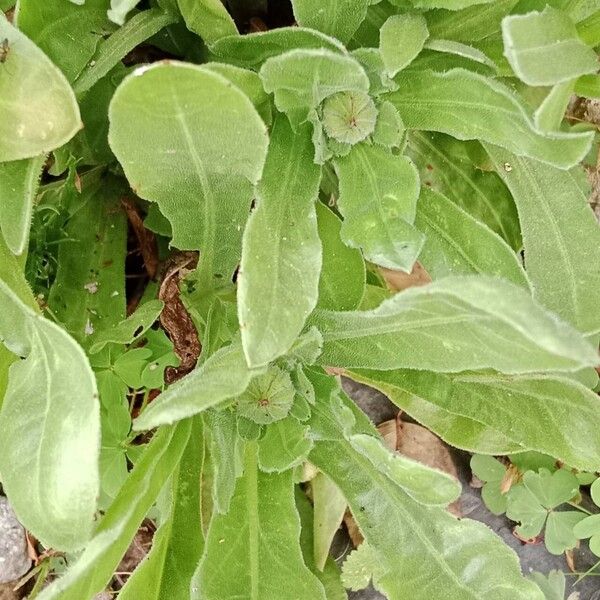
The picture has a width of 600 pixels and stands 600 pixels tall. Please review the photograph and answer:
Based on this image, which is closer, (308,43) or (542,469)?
(308,43)

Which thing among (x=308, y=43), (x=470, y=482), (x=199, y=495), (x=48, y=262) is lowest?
(x=470, y=482)

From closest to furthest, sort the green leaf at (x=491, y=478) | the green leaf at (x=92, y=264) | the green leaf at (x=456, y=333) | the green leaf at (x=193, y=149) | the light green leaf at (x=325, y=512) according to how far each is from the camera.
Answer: the green leaf at (x=456, y=333) → the green leaf at (x=193, y=149) → the green leaf at (x=92, y=264) → the light green leaf at (x=325, y=512) → the green leaf at (x=491, y=478)

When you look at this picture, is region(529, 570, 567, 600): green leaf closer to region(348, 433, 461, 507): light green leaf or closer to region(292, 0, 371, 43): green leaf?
region(348, 433, 461, 507): light green leaf

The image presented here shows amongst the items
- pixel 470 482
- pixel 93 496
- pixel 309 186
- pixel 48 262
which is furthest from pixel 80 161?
Answer: pixel 470 482

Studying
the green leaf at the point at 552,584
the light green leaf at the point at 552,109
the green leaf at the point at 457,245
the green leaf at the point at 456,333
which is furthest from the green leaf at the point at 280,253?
the green leaf at the point at 552,584

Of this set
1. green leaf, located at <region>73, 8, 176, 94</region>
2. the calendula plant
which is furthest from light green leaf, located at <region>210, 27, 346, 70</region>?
green leaf, located at <region>73, 8, 176, 94</region>

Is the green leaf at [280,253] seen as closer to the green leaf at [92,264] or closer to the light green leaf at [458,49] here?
the light green leaf at [458,49]

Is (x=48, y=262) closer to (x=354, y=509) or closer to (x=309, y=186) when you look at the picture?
(x=309, y=186)
